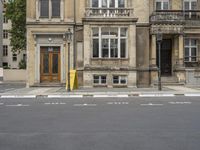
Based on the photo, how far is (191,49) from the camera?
36500 mm

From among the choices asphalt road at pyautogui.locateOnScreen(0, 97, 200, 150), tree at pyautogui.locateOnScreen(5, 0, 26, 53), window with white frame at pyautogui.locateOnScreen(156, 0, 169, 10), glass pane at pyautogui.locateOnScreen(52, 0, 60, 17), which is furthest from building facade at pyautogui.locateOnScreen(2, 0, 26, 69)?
asphalt road at pyautogui.locateOnScreen(0, 97, 200, 150)

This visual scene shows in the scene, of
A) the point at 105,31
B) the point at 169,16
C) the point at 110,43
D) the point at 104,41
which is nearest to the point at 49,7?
the point at 105,31

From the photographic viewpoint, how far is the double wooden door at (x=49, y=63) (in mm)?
33688

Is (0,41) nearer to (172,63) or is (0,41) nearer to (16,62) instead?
(16,62)

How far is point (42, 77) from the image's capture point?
3372cm

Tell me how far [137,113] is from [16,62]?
70577 millimetres

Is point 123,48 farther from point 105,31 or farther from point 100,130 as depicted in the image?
point 100,130

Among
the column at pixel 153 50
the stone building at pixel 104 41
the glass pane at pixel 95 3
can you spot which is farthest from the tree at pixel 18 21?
the column at pixel 153 50

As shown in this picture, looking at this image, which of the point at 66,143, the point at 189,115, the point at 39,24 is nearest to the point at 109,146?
the point at 66,143

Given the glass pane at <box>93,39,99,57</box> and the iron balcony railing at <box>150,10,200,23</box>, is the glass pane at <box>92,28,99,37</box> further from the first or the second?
the iron balcony railing at <box>150,10,200,23</box>

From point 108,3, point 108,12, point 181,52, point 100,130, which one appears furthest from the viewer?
point 181,52

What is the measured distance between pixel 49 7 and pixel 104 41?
5575mm

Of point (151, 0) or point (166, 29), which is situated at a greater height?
point (151, 0)

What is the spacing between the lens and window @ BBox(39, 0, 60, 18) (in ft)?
110
